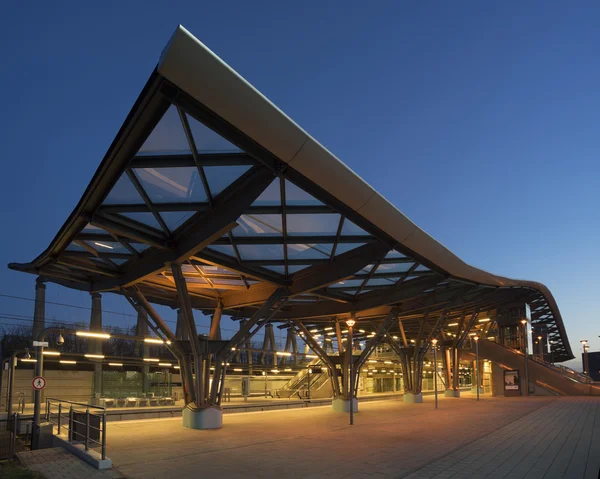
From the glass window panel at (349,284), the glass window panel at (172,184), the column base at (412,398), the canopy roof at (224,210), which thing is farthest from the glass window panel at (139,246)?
the column base at (412,398)

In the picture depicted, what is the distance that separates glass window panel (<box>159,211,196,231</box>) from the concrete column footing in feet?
26.5

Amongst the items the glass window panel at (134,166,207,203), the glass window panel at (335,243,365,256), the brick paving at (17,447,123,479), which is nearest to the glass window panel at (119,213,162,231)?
the glass window panel at (134,166,207,203)

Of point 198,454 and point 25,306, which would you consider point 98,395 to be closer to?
point 198,454

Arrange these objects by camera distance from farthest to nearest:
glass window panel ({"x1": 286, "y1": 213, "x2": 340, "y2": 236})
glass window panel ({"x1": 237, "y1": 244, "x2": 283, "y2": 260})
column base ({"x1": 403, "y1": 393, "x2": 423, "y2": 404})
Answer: column base ({"x1": 403, "y1": 393, "x2": 423, "y2": 404}), glass window panel ({"x1": 237, "y1": 244, "x2": 283, "y2": 260}), glass window panel ({"x1": 286, "y1": 213, "x2": 340, "y2": 236})

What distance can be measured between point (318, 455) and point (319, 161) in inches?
306

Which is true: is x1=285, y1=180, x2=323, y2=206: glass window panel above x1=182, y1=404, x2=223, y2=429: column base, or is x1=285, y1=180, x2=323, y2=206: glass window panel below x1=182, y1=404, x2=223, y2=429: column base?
above

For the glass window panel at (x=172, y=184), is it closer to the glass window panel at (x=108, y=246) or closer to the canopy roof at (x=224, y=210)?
the canopy roof at (x=224, y=210)

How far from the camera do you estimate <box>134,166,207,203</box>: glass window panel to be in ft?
40.6

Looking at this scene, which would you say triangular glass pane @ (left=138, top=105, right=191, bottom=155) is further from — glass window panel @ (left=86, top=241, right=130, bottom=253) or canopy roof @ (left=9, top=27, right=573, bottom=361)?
glass window panel @ (left=86, top=241, right=130, bottom=253)

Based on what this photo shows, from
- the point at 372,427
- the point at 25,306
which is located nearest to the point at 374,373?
the point at 372,427

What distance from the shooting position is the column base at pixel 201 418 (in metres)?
19.9

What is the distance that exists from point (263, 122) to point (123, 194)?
17.3 feet

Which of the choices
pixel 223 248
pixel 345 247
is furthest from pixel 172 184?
pixel 345 247

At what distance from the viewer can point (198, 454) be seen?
13578 mm
